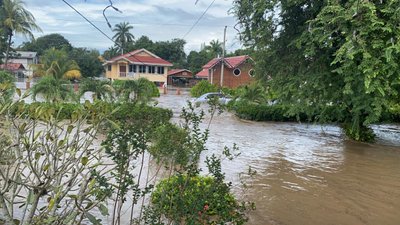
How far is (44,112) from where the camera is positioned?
2680 mm

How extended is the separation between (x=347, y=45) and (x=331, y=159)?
26.1ft

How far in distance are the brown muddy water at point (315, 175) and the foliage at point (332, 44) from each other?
191cm

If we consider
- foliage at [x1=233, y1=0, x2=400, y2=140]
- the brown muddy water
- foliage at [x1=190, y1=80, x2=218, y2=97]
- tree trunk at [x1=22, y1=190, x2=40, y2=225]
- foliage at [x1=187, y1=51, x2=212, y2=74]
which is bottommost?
the brown muddy water

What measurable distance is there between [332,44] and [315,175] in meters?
5.09

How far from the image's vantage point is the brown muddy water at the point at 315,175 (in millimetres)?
6598

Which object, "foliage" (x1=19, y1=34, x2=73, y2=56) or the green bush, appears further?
"foliage" (x1=19, y1=34, x2=73, y2=56)

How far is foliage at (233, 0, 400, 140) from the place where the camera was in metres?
4.18

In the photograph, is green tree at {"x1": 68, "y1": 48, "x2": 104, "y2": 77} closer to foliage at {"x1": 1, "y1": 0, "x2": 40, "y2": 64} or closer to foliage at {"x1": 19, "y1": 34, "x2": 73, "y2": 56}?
foliage at {"x1": 19, "y1": 34, "x2": 73, "y2": 56}

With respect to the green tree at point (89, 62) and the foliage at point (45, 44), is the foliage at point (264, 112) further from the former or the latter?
the foliage at point (45, 44)

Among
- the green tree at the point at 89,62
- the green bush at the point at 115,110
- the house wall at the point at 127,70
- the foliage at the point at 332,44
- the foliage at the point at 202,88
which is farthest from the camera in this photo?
the green tree at the point at 89,62

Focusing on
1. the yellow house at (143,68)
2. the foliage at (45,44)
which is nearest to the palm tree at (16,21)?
the yellow house at (143,68)

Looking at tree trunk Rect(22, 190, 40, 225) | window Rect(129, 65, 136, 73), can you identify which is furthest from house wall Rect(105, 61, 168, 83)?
tree trunk Rect(22, 190, 40, 225)

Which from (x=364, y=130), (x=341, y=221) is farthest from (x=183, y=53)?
(x=341, y=221)

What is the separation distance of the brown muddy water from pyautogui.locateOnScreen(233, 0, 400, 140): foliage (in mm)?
1910
